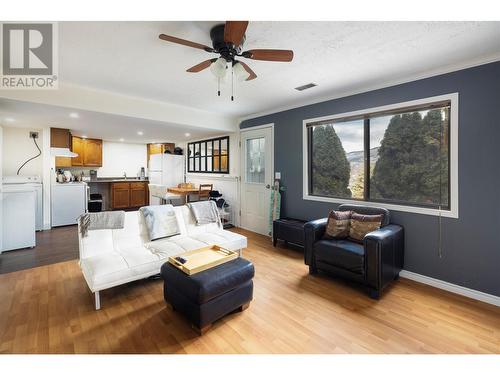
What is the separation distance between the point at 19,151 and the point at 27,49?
415 centimetres

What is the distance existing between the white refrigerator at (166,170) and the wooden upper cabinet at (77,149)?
1770 mm

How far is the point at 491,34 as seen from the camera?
194 cm

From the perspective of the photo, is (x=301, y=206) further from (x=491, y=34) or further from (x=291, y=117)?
(x=491, y=34)

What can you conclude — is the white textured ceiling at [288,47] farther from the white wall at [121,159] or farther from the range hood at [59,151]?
the white wall at [121,159]

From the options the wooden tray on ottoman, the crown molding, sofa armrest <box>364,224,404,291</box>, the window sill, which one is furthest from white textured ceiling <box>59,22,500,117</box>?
the wooden tray on ottoman

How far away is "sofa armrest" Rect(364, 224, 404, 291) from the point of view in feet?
7.74

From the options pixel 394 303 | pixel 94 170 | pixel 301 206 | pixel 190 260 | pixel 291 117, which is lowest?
pixel 394 303

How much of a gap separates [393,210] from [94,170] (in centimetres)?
760

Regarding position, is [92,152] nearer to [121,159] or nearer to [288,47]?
[121,159]

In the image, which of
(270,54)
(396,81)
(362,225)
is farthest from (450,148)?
(270,54)

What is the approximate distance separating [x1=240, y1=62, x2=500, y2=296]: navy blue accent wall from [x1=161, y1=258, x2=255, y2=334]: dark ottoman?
2.16 metres

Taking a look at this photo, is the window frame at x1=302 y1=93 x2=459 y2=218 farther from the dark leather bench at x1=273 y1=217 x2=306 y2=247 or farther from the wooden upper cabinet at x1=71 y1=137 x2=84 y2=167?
the wooden upper cabinet at x1=71 y1=137 x2=84 y2=167

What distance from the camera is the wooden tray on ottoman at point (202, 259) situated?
2.01 m

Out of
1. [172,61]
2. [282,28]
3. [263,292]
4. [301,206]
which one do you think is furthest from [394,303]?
[172,61]
